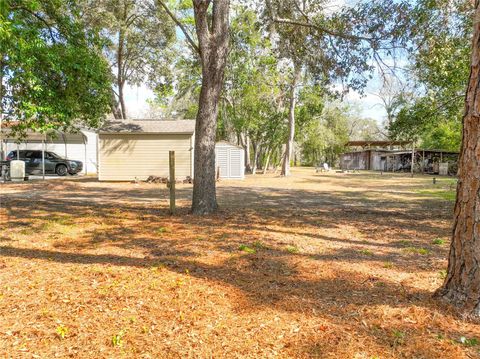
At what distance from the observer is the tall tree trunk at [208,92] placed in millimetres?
8367

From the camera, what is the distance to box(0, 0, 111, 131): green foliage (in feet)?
25.7

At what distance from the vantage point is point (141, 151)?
766 inches

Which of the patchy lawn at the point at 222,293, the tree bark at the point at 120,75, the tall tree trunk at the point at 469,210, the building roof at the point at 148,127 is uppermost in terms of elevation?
the tree bark at the point at 120,75

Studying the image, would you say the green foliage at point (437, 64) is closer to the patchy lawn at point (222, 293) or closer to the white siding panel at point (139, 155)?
the patchy lawn at point (222, 293)

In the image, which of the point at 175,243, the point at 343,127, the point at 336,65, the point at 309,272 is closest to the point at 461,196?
the point at 309,272

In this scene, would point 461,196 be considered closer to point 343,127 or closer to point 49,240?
point 49,240

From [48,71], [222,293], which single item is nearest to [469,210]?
[222,293]

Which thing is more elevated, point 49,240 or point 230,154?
point 230,154

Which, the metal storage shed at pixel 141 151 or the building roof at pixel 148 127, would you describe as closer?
the building roof at pixel 148 127

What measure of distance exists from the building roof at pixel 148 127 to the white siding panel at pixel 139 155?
A: 0.27m

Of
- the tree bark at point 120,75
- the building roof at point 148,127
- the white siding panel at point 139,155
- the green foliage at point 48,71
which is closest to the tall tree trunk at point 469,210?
the green foliage at point 48,71

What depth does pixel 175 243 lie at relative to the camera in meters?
5.72

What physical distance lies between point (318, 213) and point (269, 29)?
609cm

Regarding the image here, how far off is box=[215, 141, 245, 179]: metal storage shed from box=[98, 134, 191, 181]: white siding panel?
10.9ft
